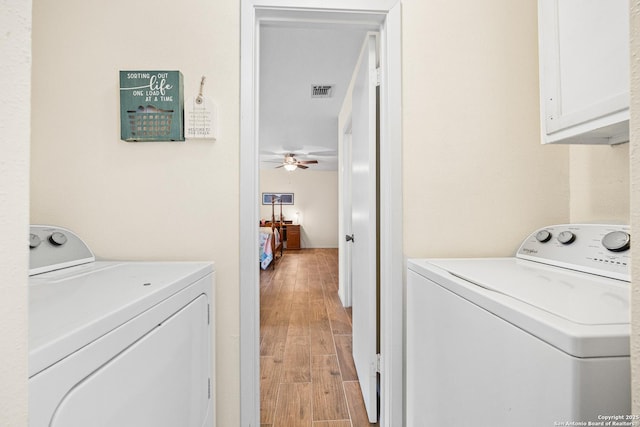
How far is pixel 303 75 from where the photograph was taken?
259 centimetres

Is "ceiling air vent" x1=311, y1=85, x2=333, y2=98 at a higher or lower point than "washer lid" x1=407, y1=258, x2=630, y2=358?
higher

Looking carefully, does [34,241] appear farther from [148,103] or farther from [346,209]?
[346,209]

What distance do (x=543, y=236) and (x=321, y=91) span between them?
248cm

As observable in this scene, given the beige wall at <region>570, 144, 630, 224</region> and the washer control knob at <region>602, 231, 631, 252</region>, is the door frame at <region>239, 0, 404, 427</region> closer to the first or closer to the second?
the washer control knob at <region>602, 231, 631, 252</region>

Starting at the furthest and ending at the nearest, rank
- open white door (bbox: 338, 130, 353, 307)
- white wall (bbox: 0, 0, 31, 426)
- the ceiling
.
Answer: open white door (bbox: 338, 130, 353, 307) < the ceiling < white wall (bbox: 0, 0, 31, 426)

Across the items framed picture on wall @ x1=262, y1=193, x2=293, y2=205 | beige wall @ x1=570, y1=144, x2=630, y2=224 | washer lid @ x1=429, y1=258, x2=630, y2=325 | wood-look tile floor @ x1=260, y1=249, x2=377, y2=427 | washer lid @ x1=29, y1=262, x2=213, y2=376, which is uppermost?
framed picture on wall @ x1=262, y1=193, x2=293, y2=205

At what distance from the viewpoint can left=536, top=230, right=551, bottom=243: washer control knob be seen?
104cm

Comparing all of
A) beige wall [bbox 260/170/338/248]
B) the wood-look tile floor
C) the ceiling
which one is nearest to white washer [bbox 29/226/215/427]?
the wood-look tile floor

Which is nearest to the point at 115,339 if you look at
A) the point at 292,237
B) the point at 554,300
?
the point at 554,300

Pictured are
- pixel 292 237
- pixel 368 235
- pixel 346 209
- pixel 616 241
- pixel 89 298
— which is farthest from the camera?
pixel 292 237

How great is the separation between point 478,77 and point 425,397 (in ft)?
4.38

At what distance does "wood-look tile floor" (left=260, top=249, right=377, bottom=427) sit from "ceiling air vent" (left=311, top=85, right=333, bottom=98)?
7.87ft

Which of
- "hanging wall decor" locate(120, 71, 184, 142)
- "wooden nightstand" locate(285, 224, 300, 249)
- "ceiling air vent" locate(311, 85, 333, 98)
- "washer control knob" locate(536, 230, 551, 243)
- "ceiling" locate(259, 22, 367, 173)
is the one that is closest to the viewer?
"washer control knob" locate(536, 230, 551, 243)

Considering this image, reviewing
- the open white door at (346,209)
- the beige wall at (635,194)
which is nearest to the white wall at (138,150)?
the beige wall at (635,194)
